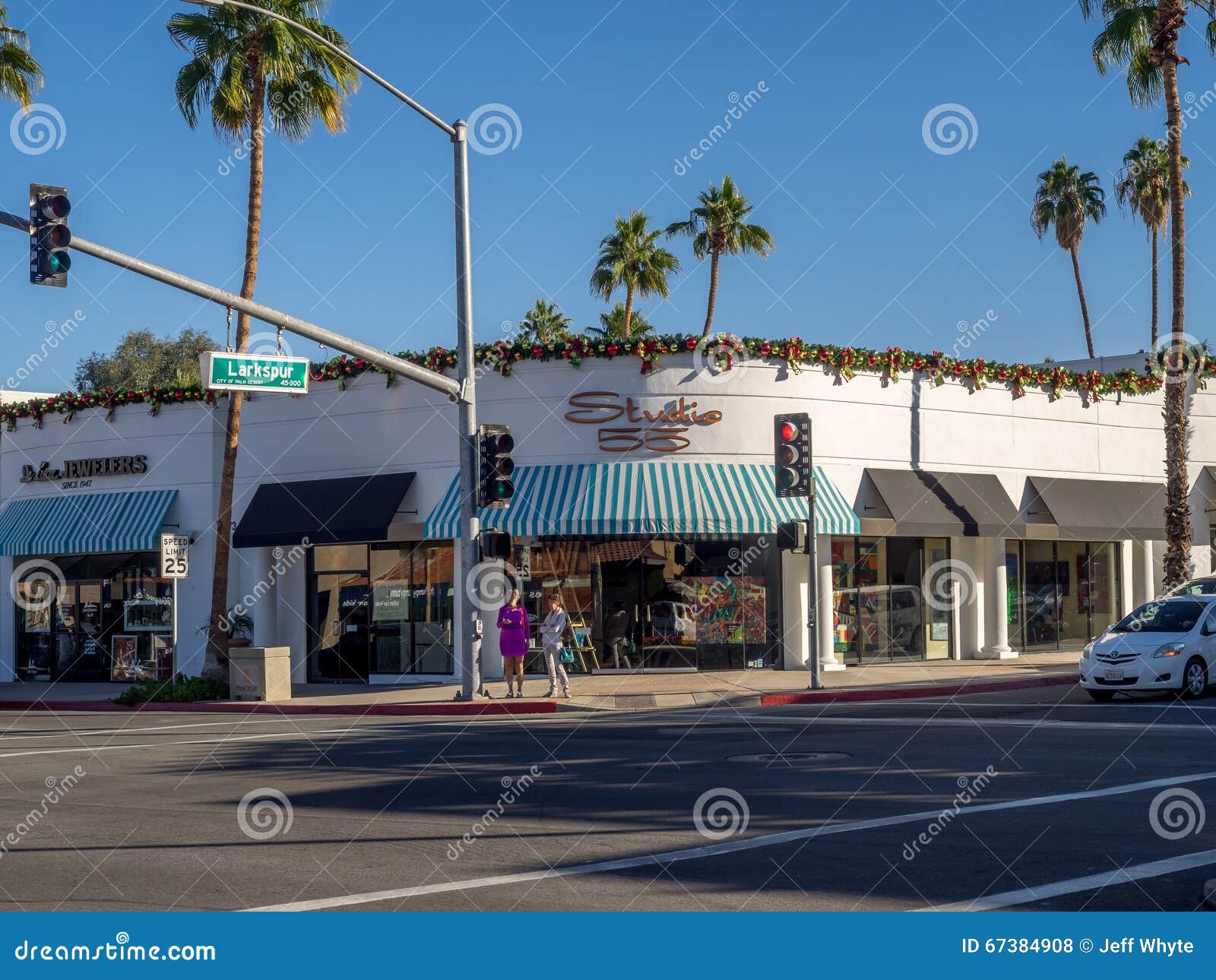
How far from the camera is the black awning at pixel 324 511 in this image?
90.7 feet

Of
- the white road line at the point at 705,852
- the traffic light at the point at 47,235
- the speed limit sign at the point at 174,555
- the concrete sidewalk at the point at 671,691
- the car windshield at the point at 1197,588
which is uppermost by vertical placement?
the traffic light at the point at 47,235

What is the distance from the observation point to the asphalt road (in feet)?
26.0

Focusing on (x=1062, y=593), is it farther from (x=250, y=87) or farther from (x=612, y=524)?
(x=250, y=87)

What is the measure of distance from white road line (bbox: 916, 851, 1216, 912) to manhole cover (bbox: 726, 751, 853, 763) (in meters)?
5.89

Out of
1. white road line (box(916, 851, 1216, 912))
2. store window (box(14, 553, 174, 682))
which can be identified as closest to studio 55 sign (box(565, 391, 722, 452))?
store window (box(14, 553, 174, 682))

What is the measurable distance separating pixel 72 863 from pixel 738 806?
502 cm

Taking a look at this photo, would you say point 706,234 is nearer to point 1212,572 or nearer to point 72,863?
point 1212,572

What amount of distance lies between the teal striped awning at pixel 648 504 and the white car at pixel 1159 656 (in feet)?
21.8

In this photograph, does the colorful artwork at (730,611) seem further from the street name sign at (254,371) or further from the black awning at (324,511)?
the street name sign at (254,371)

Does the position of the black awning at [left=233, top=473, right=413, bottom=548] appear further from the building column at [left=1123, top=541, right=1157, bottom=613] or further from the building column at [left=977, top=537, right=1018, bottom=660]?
the building column at [left=1123, top=541, right=1157, bottom=613]

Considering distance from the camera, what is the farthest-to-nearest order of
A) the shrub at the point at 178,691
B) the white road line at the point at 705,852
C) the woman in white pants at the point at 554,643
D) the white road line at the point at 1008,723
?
the shrub at the point at 178,691
the woman in white pants at the point at 554,643
the white road line at the point at 1008,723
the white road line at the point at 705,852

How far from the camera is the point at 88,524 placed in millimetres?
31766

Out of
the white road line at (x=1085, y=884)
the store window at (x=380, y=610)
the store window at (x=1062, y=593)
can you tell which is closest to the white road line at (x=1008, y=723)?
the white road line at (x=1085, y=884)

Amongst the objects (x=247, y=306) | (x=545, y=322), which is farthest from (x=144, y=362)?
(x=247, y=306)
